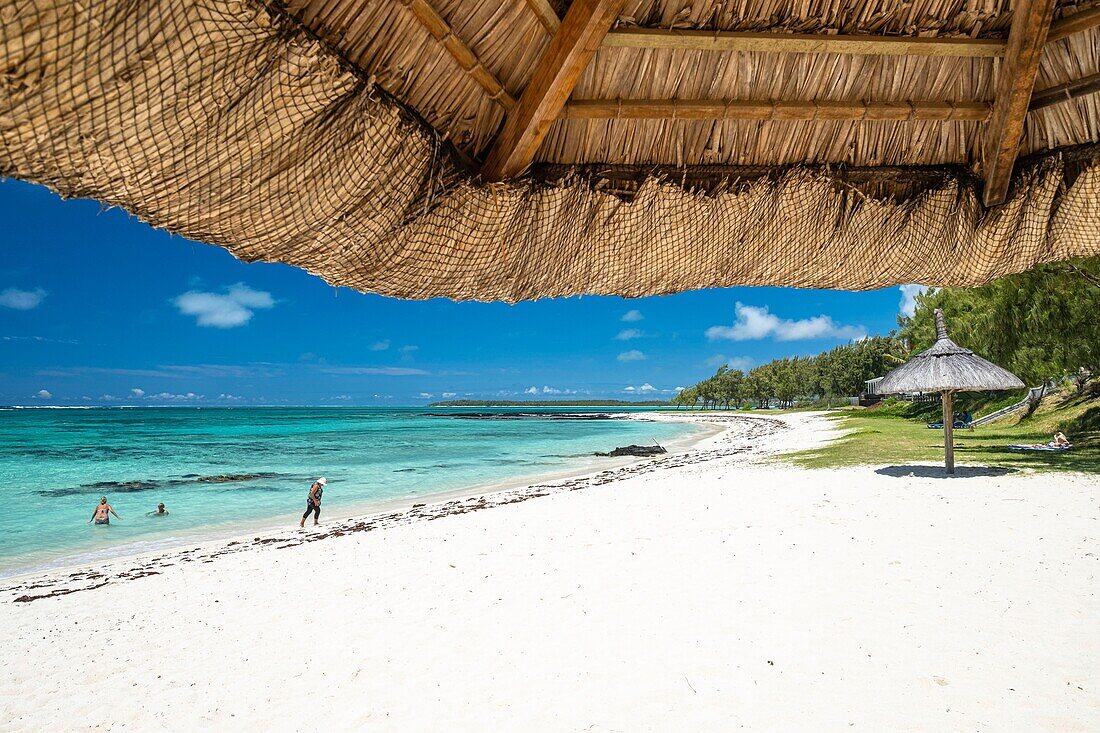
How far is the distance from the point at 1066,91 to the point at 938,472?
967cm

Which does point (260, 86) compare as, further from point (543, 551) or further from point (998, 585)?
point (543, 551)

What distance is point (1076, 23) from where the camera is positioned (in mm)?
1438

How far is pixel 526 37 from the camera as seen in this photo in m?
1.26

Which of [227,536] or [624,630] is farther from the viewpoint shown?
[227,536]

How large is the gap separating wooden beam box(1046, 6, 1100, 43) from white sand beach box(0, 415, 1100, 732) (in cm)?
285

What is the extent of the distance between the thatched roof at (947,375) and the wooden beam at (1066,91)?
8.18 m

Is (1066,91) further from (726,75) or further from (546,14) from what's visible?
(546,14)

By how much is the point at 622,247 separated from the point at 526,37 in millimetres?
596

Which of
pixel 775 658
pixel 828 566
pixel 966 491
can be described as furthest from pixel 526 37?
pixel 966 491

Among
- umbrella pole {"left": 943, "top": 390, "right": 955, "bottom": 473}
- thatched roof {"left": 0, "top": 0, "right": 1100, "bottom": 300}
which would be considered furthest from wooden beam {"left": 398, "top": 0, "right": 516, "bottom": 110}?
umbrella pole {"left": 943, "top": 390, "right": 955, "bottom": 473}

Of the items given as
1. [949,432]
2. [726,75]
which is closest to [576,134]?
[726,75]

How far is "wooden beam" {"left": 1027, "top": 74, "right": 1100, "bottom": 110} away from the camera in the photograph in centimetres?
160

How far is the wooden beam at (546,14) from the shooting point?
3.87 ft

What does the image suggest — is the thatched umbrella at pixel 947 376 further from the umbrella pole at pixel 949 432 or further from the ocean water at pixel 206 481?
the ocean water at pixel 206 481
